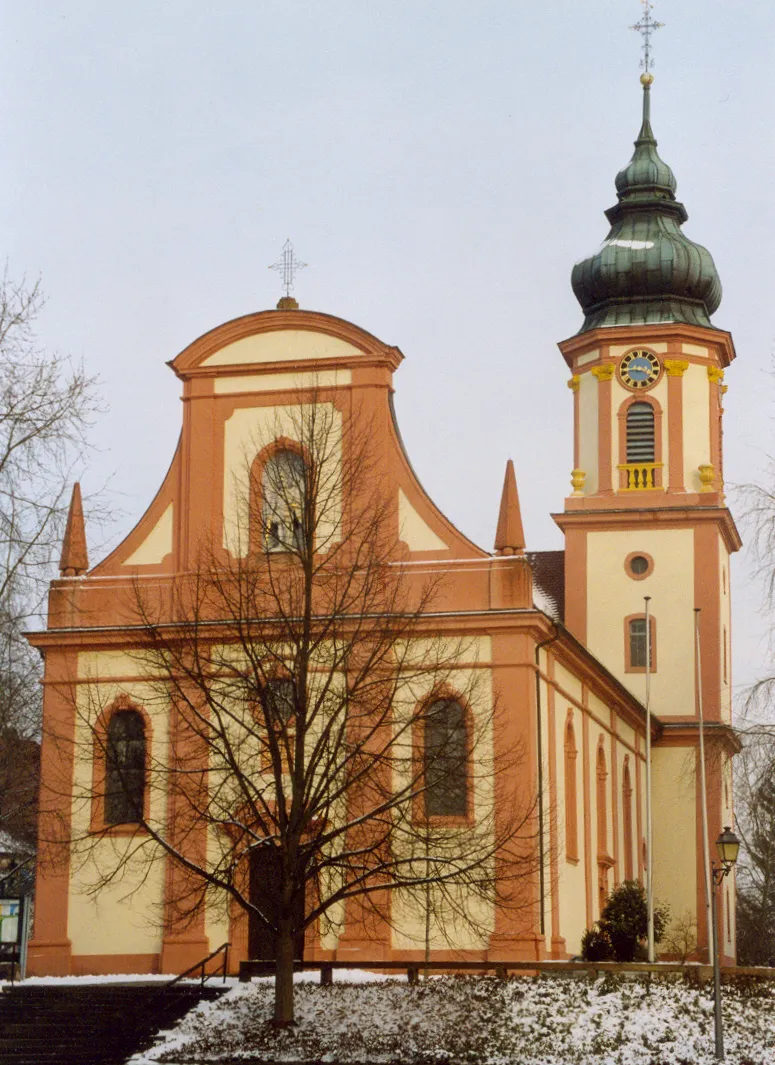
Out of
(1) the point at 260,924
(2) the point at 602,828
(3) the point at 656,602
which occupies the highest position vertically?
(3) the point at 656,602

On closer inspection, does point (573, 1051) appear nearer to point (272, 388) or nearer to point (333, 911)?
point (333, 911)

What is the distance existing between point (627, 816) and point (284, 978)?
76.2 ft

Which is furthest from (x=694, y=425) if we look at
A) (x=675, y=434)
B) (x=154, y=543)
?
(x=154, y=543)

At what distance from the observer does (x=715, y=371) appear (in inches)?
2245

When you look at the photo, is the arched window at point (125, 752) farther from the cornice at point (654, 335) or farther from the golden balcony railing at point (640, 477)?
the cornice at point (654, 335)

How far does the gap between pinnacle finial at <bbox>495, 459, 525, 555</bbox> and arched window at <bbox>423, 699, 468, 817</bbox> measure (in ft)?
10.6

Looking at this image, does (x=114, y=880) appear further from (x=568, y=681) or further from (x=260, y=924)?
(x=568, y=681)

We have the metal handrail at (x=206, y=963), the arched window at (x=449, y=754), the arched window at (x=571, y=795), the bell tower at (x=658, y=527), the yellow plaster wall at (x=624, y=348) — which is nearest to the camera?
the metal handrail at (x=206, y=963)

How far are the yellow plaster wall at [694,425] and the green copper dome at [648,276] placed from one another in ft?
5.74

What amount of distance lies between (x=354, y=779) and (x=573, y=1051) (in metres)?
5.30

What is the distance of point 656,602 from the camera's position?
5656cm

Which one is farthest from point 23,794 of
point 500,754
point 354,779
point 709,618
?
point 354,779

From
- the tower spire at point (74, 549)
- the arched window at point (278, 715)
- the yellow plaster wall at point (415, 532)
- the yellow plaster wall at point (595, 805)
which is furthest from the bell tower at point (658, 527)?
the arched window at point (278, 715)

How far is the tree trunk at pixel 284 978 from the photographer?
3084 centimetres
